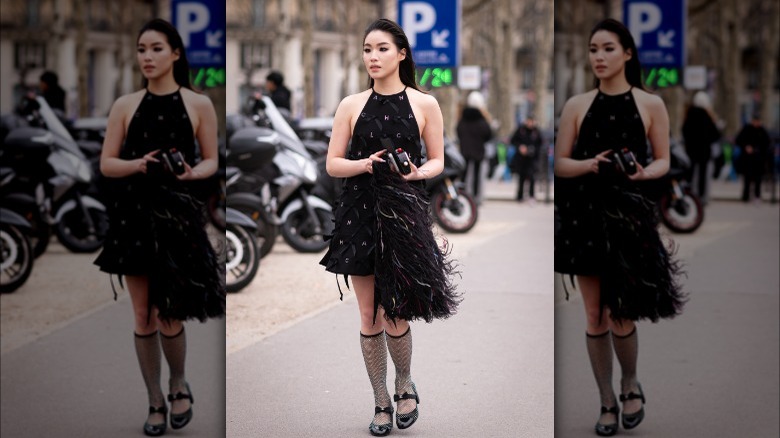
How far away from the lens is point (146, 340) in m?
3.86

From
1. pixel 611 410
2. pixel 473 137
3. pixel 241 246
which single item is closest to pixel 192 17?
pixel 611 410

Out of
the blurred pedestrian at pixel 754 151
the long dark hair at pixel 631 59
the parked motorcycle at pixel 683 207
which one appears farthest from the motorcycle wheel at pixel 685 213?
the blurred pedestrian at pixel 754 151

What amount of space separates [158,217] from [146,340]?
38 centimetres

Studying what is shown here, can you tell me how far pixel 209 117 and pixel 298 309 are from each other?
3.11 ft

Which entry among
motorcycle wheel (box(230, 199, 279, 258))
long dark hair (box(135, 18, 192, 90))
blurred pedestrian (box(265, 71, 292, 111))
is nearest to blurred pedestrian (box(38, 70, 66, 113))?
motorcycle wheel (box(230, 199, 279, 258))

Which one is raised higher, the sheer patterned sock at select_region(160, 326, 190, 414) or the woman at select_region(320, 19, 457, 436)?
the woman at select_region(320, 19, 457, 436)

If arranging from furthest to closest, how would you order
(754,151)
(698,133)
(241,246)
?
(754,151) < (698,133) < (241,246)

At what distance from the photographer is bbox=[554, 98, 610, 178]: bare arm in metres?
3.58

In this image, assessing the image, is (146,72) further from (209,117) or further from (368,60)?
(368,60)

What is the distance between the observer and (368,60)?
11.4 feet

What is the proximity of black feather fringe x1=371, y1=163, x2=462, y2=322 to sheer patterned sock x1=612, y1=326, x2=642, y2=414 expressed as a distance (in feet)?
1.84

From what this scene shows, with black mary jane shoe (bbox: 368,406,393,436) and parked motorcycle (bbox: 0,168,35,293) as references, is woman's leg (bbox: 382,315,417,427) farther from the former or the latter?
parked motorcycle (bbox: 0,168,35,293)

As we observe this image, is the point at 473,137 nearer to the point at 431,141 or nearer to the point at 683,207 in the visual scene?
the point at 683,207

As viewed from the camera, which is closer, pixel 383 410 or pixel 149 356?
pixel 383 410
